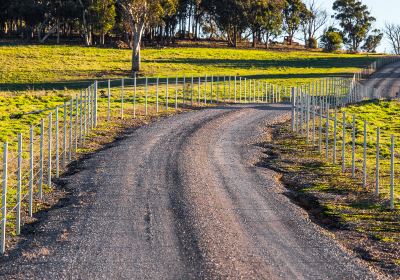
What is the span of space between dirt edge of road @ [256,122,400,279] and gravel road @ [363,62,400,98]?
3635cm

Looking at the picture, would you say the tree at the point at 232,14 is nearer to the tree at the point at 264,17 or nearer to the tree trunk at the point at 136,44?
the tree at the point at 264,17

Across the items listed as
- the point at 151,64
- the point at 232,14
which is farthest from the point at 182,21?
the point at 151,64

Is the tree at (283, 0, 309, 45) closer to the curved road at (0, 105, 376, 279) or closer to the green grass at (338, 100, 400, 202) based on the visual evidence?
the green grass at (338, 100, 400, 202)

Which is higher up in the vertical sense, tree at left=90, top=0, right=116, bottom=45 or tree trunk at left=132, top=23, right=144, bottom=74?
tree at left=90, top=0, right=116, bottom=45

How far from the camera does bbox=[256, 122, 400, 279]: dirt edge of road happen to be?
1487 centimetres

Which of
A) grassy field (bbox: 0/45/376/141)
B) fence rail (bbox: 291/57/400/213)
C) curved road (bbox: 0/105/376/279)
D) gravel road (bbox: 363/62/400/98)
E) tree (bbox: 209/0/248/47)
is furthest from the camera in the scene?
tree (bbox: 209/0/248/47)

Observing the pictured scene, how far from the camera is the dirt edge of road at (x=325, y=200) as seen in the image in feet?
48.8

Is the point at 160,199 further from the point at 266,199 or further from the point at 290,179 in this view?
the point at 290,179

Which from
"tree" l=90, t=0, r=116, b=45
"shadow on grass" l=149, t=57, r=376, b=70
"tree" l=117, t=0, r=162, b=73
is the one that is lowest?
"shadow on grass" l=149, t=57, r=376, b=70

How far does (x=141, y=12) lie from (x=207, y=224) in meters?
52.0

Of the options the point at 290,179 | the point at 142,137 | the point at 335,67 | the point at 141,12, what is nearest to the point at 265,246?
the point at 290,179

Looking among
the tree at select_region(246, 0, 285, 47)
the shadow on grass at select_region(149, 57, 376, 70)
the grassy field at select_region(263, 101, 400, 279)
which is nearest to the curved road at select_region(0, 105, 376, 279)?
the grassy field at select_region(263, 101, 400, 279)

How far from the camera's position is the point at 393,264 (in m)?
14.4

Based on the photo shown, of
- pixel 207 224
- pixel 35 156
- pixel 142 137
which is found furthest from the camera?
pixel 142 137
